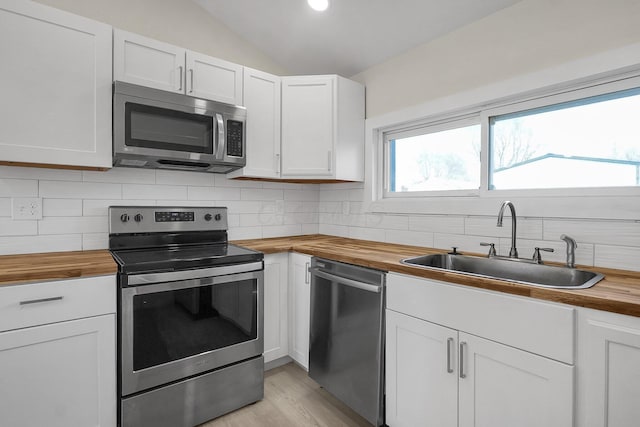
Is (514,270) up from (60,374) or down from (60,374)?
up

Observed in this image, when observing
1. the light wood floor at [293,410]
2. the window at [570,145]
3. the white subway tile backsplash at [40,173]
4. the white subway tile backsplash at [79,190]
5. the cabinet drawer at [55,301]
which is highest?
the window at [570,145]

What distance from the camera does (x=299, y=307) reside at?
224 cm

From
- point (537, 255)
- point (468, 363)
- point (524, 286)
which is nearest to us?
point (524, 286)

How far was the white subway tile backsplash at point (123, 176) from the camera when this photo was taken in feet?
6.61

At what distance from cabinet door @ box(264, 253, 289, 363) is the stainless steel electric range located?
217mm

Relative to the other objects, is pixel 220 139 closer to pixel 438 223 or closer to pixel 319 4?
pixel 319 4

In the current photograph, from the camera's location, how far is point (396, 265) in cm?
158

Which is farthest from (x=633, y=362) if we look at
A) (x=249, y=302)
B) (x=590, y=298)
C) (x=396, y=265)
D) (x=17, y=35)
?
(x=17, y=35)

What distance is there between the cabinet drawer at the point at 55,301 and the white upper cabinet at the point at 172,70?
1.13 m

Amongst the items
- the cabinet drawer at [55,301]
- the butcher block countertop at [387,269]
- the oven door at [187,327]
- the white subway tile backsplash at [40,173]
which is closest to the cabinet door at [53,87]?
the white subway tile backsplash at [40,173]

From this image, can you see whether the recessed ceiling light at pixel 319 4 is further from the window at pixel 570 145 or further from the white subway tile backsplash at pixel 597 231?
the white subway tile backsplash at pixel 597 231

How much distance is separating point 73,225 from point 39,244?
0.19 meters

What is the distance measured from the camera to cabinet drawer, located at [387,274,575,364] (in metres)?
1.09

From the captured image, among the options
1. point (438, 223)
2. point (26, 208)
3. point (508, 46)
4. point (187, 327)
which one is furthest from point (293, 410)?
point (508, 46)
